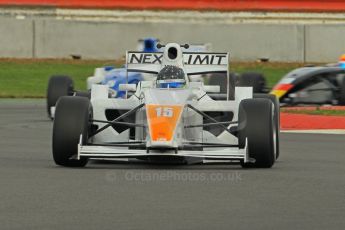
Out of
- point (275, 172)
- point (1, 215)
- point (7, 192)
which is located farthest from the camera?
point (275, 172)

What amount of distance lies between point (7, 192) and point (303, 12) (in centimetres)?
3992

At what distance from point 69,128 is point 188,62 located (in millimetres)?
3441

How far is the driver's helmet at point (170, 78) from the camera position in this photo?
15.4 meters

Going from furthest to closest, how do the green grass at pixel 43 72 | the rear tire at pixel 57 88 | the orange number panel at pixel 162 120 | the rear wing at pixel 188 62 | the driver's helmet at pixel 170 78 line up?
the green grass at pixel 43 72
the rear tire at pixel 57 88
the rear wing at pixel 188 62
the driver's helmet at pixel 170 78
the orange number panel at pixel 162 120

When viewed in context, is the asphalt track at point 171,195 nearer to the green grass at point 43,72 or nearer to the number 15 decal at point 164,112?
the number 15 decal at point 164,112

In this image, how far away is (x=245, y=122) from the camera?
13.9m

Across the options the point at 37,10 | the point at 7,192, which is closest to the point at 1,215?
the point at 7,192

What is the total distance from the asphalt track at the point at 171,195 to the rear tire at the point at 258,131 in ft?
0.55

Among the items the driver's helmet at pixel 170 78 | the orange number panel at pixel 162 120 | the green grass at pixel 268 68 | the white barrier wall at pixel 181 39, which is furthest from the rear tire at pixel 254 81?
the white barrier wall at pixel 181 39

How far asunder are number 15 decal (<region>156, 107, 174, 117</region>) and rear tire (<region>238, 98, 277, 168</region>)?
2.53 ft

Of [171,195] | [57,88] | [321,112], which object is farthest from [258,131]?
[321,112]

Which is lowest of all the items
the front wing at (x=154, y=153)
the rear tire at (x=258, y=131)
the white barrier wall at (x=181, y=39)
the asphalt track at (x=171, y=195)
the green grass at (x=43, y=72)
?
the asphalt track at (x=171, y=195)

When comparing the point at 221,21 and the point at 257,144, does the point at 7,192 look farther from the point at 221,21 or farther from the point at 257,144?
the point at 221,21

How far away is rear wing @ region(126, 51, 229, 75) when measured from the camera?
1672cm
